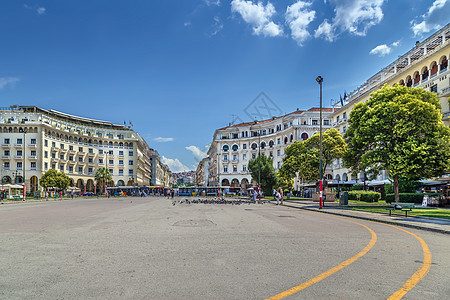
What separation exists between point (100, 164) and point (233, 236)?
91.4 meters

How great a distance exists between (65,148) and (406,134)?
7985 centimetres

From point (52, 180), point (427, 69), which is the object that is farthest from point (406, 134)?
point (52, 180)

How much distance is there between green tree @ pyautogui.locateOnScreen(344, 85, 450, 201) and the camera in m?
25.1

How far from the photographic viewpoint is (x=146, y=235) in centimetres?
1002

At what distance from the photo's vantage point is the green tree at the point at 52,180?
66050mm

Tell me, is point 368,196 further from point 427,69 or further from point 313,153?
point 427,69

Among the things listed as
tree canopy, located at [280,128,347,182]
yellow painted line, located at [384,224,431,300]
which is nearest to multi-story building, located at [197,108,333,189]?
tree canopy, located at [280,128,347,182]

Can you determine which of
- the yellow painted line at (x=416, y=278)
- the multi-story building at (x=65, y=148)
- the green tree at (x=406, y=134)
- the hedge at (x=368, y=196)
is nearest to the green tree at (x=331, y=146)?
the hedge at (x=368, y=196)

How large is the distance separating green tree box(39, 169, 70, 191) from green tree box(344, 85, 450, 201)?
61.2 m

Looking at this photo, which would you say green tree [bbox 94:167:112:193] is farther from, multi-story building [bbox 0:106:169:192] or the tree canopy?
the tree canopy

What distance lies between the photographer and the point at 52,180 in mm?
66438

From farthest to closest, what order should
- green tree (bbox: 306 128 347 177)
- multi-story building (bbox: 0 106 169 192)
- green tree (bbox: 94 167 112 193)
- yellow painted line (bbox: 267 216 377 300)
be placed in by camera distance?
green tree (bbox: 94 167 112 193) → multi-story building (bbox: 0 106 169 192) → green tree (bbox: 306 128 347 177) → yellow painted line (bbox: 267 216 377 300)

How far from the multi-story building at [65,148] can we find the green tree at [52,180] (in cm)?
391

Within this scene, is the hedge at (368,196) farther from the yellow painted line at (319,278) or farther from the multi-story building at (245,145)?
the multi-story building at (245,145)
